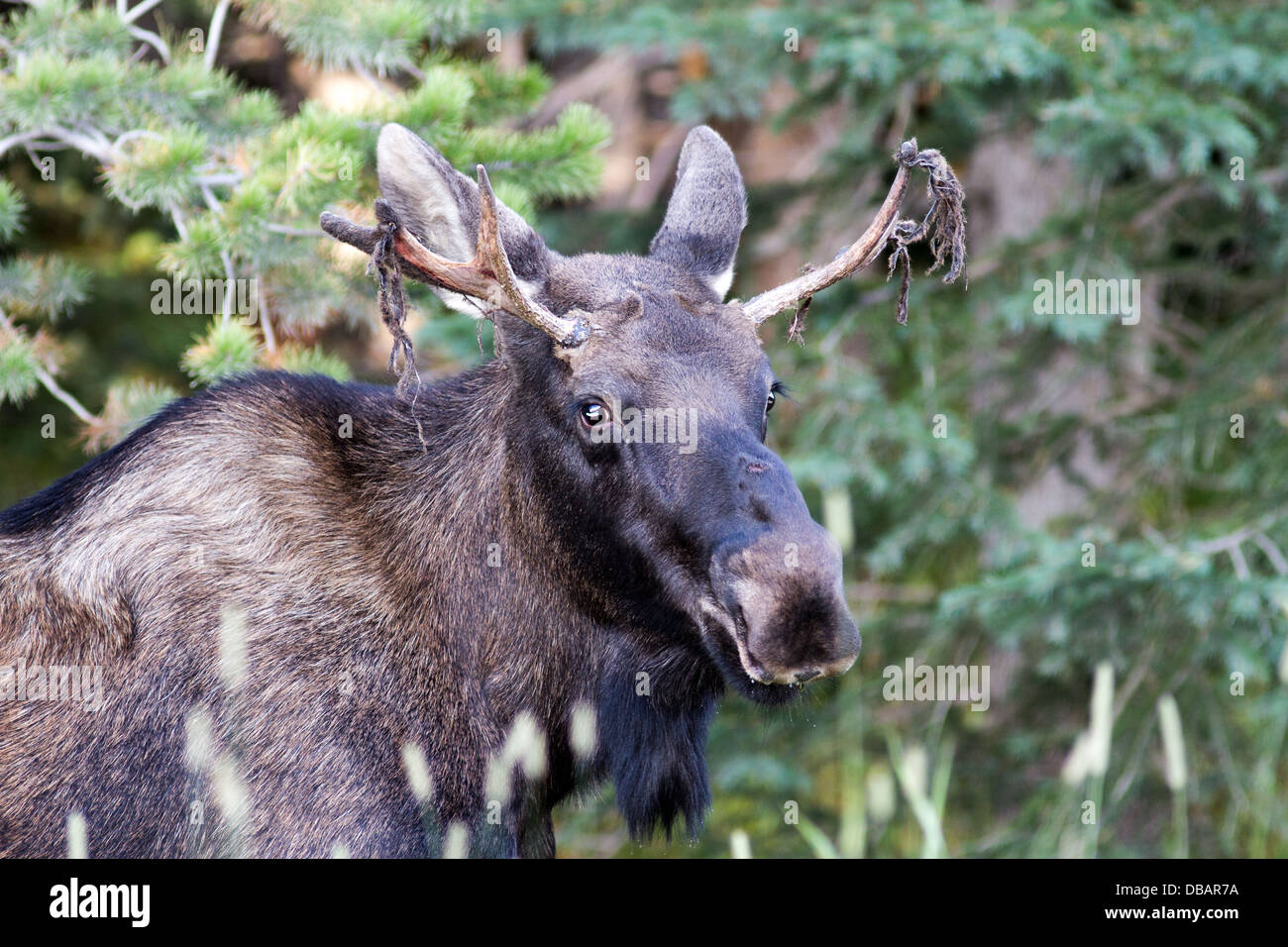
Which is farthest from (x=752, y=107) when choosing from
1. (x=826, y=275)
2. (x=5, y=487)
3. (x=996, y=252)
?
(x=5, y=487)

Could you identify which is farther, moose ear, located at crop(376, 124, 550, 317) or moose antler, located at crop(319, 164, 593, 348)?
moose ear, located at crop(376, 124, 550, 317)

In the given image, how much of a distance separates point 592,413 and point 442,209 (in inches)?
34.8

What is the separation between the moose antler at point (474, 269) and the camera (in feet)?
13.7

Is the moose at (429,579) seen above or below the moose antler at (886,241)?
below

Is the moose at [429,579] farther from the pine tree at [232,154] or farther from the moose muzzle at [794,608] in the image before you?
the pine tree at [232,154]

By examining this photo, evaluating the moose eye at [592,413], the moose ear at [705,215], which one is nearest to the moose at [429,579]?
the moose eye at [592,413]

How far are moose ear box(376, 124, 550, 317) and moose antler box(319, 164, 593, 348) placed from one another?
15cm

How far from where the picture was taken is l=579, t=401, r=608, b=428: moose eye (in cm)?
425

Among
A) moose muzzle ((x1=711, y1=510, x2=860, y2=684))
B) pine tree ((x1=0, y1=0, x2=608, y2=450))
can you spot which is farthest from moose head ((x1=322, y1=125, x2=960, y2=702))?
pine tree ((x1=0, y1=0, x2=608, y2=450))

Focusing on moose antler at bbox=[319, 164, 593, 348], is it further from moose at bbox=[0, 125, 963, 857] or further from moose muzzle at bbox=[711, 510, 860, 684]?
moose muzzle at bbox=[711, 510, 860, 684]

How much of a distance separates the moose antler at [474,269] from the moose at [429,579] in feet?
0.04

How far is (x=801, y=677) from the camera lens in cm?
370

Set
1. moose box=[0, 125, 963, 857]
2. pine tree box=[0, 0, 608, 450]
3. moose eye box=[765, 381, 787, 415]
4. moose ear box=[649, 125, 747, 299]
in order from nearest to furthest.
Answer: moose box=[0, 125, 963, 857] < moose eye box=[765, 381, 787, 415] < moose ear box=[649, 125, 747, 299] < pine tree box=[0, 0, 608, 450]

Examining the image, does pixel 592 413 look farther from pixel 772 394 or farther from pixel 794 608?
pixel 794 608
